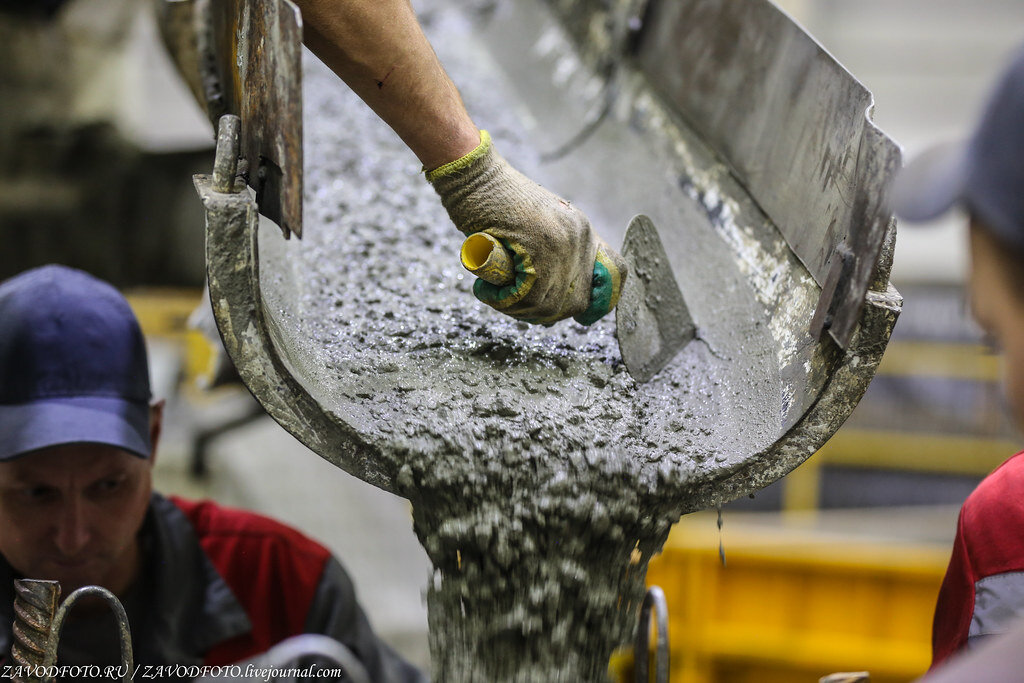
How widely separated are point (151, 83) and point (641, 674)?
208 inches

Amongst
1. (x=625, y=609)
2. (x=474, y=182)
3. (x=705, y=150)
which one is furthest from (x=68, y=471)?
(x=705, y=150)

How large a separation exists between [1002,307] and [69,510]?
1.31 m

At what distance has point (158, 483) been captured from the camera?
3514 millimetres

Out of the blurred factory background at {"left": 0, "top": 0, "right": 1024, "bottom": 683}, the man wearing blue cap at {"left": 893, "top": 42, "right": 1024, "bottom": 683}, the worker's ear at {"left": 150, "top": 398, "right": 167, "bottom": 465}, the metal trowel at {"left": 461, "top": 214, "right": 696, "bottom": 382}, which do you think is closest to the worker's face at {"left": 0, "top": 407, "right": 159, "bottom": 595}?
the worker's ear at {"left": 150, "top": 398, "right": 167, "bottom": 465}

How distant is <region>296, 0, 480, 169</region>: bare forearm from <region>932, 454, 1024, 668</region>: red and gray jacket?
967 millimetres

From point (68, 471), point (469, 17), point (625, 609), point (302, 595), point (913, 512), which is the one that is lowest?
point (913, 512)

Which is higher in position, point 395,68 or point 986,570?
point 395,68

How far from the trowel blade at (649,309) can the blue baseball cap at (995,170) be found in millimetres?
642

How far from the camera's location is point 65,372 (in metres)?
1.40

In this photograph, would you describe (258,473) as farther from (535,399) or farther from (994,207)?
(994,207)

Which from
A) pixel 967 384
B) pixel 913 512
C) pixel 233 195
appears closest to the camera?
pixel 233 195

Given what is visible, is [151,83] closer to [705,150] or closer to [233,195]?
[705,150]

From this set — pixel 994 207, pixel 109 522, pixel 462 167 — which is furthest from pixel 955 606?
pixel 109 522

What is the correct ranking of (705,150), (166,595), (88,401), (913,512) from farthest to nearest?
(913,512)
(705,150)
(166,595)
(88,401)
